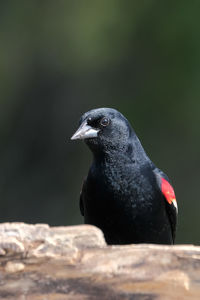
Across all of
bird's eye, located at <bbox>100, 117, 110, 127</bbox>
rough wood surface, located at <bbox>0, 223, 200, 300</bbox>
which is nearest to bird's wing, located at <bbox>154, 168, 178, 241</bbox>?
bird's eye, located at <bbox>100, 117, 110, 127</bbox>

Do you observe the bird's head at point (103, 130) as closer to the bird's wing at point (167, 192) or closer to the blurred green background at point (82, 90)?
the bird's wing at point (167, 192)

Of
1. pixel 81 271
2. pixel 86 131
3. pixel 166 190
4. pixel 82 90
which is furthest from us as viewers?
pixel 82 90

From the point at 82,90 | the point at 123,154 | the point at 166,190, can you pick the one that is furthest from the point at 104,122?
the point at 82,90

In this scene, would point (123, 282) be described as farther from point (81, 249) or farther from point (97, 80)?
point (97, 80)

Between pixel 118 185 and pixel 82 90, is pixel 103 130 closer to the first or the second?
pixel 118 185

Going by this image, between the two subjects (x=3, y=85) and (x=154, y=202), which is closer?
(x=154, y=202)

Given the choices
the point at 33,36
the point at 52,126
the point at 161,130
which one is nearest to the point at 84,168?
the point at 52,126

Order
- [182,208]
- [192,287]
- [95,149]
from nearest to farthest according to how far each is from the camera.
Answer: [192,287], [95,149], [182,208]
